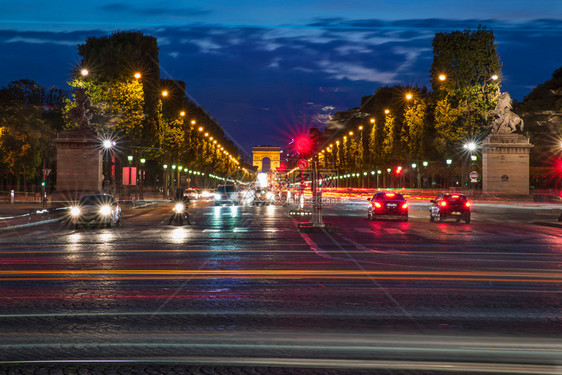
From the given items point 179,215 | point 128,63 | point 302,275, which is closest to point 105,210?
point 179,215

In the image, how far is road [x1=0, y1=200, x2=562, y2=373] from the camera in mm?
6883

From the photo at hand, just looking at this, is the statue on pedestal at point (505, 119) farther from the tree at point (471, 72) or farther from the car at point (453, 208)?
the car at point (453, 208)

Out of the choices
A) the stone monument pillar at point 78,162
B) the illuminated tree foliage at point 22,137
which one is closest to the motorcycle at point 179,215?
the stone monument pillar at point 78,162

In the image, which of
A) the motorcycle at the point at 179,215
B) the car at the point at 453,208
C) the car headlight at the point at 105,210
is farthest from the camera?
the car at the point at 453,208

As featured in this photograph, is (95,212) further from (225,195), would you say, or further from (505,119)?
(505,119)

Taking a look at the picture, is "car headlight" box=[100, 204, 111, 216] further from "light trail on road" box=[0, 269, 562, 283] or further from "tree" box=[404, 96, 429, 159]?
"tree" box=[404, 96, 429, 159]

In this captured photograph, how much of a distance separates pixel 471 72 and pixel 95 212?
141 ft

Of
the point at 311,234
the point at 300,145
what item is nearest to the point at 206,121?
the point at 300,145

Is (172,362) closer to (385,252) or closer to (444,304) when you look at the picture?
(444,304)

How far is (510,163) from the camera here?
178 feet

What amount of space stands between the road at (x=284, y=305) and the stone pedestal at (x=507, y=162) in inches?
1432

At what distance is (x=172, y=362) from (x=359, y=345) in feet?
6.37

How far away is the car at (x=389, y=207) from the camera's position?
3697cm

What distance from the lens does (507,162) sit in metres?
54.3
